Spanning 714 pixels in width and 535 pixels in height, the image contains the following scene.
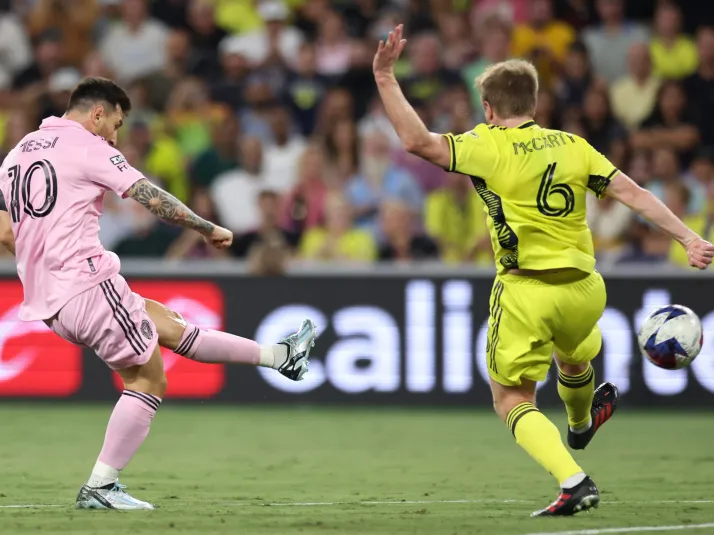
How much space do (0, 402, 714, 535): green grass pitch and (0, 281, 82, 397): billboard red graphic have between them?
0.20 m

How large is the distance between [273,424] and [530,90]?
5678mm

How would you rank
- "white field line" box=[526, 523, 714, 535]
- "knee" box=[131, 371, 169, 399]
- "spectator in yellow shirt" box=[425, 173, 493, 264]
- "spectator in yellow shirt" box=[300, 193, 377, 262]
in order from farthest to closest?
"spectator in yellow shirt" box=[425, 173, 493, 264], "spectator in yellow shirt" box=[300, 193, 377, 262], "knee" box=[131, 371, 169, 399], "white field line" box=[526, 523, 714, 535]

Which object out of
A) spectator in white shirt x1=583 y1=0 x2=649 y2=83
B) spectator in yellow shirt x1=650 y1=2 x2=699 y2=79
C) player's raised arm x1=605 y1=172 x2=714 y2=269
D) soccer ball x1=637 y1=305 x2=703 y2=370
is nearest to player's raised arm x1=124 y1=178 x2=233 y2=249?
player's raised arm x1=605 y1=172 x2=714 y2=269

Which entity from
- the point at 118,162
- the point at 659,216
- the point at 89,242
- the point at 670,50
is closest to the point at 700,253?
the point at 659,216

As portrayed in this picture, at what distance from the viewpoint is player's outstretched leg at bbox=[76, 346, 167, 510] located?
7.16 metres

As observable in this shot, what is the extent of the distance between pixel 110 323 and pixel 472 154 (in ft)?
6.54

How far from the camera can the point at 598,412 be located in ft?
26.7

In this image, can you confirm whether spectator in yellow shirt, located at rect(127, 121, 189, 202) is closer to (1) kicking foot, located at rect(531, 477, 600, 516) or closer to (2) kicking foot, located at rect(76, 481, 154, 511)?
(2) kicking foot, located at rect(76, 481, 154, 511)

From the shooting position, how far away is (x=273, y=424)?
1206 centimetres

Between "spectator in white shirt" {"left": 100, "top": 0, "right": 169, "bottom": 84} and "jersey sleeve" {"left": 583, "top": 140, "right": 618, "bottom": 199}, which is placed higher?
"spectator in white shirt" {"left": 100, "top": 0, "right": 169, "bottom": 84}

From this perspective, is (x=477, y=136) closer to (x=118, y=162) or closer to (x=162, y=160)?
(x=118, y=162)

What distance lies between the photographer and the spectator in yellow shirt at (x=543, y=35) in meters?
16.0

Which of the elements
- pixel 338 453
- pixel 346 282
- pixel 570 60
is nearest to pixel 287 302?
pixel 346 282

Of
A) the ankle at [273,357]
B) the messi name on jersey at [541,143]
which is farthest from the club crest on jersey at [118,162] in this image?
the messi name on jersey at [541,143]
